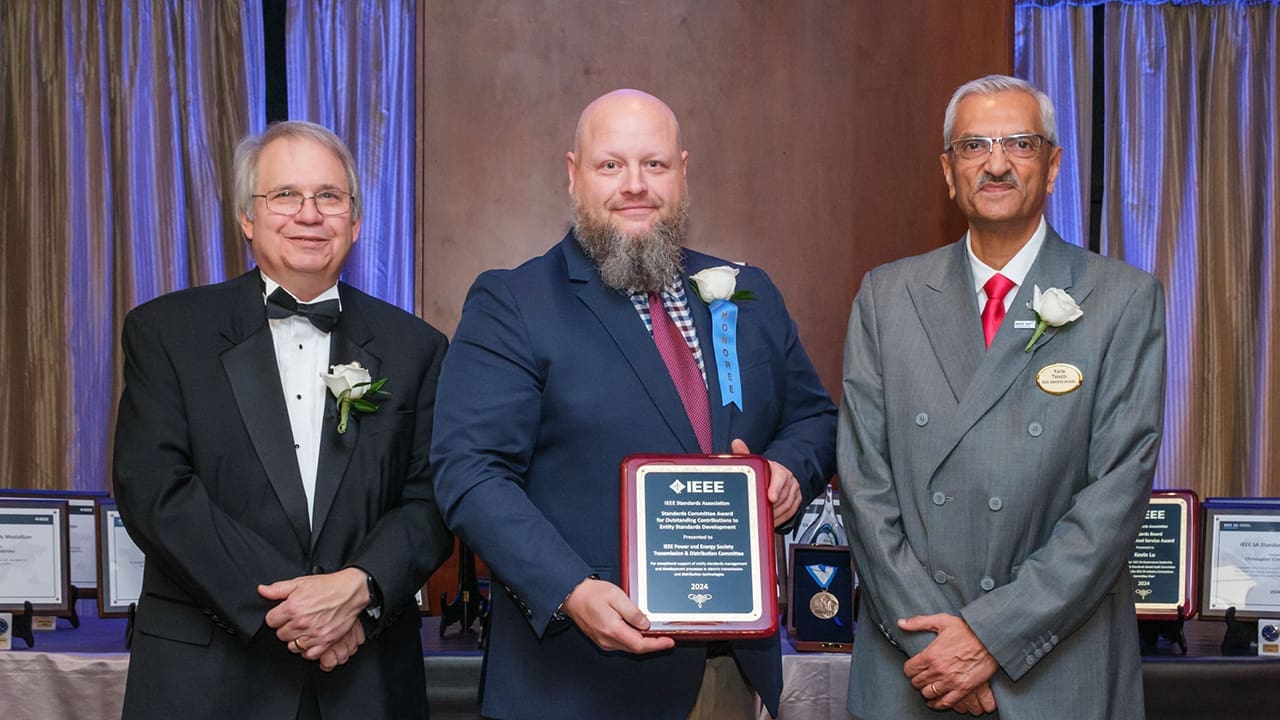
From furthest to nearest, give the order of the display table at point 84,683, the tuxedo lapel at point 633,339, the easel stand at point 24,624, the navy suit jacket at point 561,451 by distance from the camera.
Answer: the easel stand at point 24,624 → the display table at point 84,683 → the tuxedo lapel at point 633,339 → the navy suit jacket at point 561,451

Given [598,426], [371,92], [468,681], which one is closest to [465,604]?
[468,681]

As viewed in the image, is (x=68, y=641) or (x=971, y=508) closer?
(x=971, y=508)

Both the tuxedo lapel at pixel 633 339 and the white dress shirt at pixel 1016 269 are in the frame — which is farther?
the white dress shirt at pixel 1016 269

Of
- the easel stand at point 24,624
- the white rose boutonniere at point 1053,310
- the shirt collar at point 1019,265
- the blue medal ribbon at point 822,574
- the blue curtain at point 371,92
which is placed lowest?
the easel stand at point 24,624

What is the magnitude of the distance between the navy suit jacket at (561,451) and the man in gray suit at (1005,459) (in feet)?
0.68

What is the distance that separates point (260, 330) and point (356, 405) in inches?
11.0

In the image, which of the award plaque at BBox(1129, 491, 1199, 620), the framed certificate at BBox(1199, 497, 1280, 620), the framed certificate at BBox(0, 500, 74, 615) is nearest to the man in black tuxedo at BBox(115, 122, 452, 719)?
the framed certificate at BBox(0, 500, 74, 615)

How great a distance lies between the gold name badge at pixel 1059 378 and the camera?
2277mm

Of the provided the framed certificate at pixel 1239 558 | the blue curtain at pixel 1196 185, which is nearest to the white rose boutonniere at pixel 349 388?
the framed certificate at pixel 1239 558

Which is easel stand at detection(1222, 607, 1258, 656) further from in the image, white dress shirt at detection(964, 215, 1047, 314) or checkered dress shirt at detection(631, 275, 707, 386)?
checkered dress shirt at detection(631, 275, 707, 386)

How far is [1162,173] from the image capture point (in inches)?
210

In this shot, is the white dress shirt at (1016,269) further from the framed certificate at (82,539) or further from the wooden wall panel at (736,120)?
the framed certificate at (82,539)

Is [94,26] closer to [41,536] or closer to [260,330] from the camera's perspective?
[41,536]

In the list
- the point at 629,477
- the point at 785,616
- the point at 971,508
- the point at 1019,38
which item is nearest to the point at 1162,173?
the point at 1019,38
